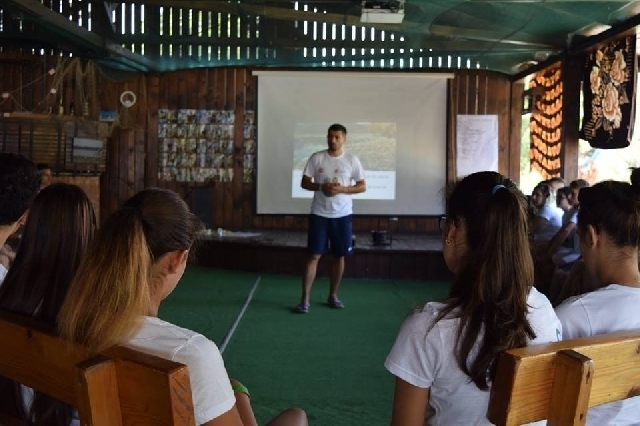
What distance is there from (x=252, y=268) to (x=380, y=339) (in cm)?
311

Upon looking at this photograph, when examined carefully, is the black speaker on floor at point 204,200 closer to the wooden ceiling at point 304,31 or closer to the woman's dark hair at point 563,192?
the wooden ceiling at point 304,31

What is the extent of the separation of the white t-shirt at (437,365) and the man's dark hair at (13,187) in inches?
52.7

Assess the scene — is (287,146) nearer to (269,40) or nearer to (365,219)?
(365,219)

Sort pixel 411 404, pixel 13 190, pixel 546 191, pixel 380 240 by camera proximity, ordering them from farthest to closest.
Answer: pixel 380 240 < pixel 546 191 < pixel 13 190 < pixel 411 404

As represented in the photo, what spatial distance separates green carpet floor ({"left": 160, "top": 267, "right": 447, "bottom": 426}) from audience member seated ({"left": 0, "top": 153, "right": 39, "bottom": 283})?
4.94 ft

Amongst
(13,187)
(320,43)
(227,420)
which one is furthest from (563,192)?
(227,420)

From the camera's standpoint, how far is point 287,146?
31.5 feet

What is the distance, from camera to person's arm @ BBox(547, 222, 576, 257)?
5.00 m

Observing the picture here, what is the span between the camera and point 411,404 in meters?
1.48

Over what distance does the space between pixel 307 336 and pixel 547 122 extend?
16.2ft

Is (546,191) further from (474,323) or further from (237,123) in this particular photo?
(237,123)

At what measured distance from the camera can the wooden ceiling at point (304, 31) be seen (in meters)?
5.93

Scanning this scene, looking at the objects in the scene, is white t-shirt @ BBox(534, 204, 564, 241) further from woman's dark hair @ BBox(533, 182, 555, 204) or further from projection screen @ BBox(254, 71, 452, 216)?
projection screen @ BBox(254, 71, 452, 216)

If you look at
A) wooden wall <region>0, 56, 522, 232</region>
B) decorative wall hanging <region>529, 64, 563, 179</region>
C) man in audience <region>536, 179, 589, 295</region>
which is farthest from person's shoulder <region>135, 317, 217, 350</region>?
wooden wall <region>0, 56, 522, 232</region>
